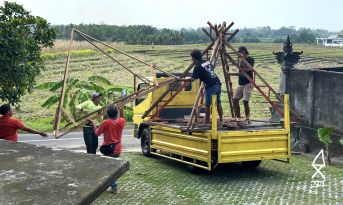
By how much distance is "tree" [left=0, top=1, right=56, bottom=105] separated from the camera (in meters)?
9.73

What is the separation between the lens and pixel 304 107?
48.7 feet

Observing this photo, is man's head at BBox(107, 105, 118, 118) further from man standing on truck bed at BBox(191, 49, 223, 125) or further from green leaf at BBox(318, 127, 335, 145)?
green leaf at BBox(318, 127, 335, 145)

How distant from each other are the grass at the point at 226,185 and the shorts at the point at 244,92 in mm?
1721

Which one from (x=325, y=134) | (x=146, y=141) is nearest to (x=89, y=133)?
(x=146, y=141)

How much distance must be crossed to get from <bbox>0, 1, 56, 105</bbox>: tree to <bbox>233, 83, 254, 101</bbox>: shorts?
483 cm

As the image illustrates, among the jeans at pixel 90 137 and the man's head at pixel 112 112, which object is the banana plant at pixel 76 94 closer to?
the jeans at pixel 90 137

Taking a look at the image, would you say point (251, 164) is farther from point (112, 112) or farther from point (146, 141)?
point (112, 112)

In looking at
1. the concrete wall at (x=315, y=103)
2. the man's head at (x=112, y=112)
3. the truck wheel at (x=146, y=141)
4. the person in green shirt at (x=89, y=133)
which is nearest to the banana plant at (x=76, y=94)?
the truck wheel at (x=146, y=141)

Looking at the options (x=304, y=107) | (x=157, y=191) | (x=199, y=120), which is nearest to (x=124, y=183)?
(x=157, y=191)

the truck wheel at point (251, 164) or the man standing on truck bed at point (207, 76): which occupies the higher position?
the man standing on truck bed at point (207, 76)

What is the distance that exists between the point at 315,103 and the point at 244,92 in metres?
2.66

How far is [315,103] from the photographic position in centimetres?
1440

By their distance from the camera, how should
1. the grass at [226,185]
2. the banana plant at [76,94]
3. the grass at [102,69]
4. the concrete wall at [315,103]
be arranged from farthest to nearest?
the grass at [102,69] < the banana plant at [76,94] < the concrete wall at [315,103] < the grass at [226,185]

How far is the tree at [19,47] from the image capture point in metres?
9.73
